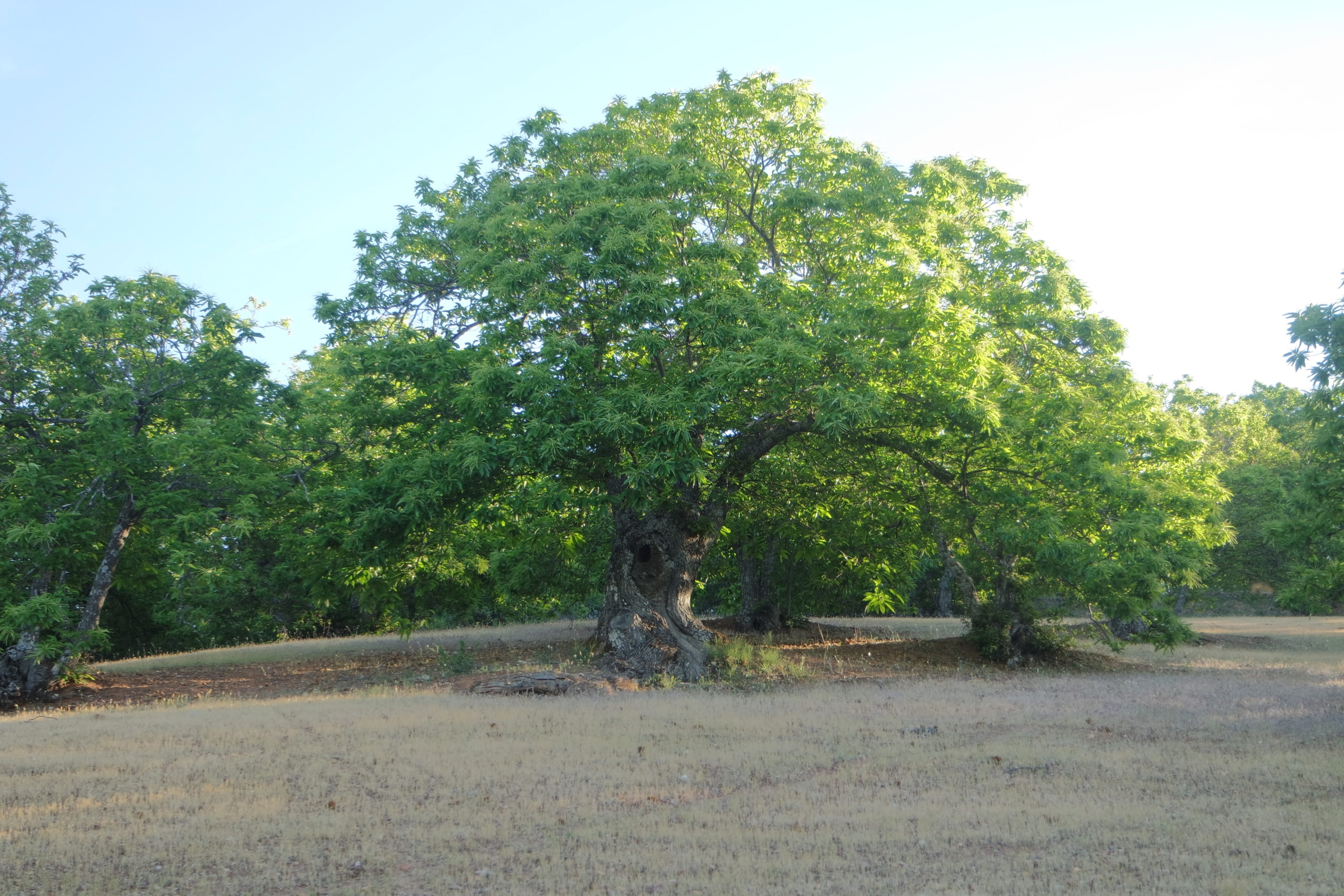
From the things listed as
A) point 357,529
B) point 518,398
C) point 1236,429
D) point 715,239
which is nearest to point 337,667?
point 357,529

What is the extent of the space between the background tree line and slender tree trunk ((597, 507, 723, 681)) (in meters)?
0.07

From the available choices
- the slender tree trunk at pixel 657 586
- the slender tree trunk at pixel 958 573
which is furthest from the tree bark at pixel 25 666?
the slender tree trunk at pixel 958 573

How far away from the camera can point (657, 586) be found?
20.6 meters

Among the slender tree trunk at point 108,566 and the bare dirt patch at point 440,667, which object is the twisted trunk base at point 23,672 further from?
the slender tree trunk at point 108,566

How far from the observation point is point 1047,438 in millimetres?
18000

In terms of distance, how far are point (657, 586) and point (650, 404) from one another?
19.3 ft

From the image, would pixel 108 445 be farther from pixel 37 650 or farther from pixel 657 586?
pixel 657 586

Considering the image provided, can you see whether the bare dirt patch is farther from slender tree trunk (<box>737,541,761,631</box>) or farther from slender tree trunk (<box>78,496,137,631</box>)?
slender tree trunk (<box>78,496,137,631</box>)

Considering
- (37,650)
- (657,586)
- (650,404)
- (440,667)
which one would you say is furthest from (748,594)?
(37,650)

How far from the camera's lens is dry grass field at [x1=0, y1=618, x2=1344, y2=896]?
21.5ft

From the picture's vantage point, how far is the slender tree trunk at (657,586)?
19844 mm

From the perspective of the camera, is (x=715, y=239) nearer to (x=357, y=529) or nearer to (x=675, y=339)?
(x=675, y=339)

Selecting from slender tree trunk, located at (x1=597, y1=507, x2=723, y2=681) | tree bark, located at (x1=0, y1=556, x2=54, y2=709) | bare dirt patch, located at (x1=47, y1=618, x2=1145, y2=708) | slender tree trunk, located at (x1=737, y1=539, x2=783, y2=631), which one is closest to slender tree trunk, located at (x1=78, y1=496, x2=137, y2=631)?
tree bark, located at (x1=0, y1=556, x2=54, y2=709)

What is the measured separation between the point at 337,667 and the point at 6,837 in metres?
16.2
